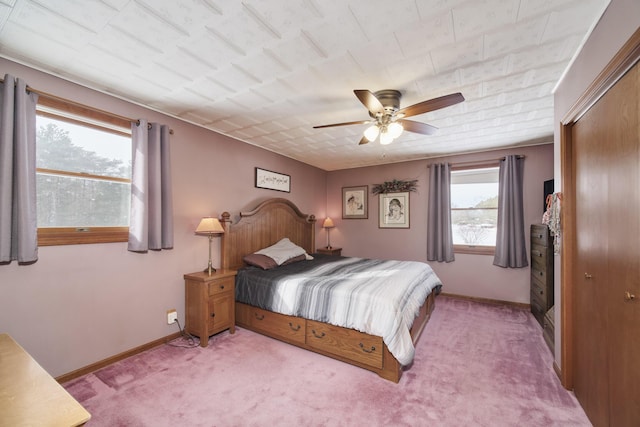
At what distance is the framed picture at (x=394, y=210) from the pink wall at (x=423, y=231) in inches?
4.1

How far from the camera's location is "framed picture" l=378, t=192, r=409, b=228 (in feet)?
17.0

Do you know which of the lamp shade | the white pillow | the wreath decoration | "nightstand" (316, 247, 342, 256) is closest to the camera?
the lamp shade

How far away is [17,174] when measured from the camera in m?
1.98

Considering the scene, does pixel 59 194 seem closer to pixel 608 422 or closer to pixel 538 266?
pixel 608 422

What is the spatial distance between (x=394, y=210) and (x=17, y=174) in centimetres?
492

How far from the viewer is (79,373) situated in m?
2.35

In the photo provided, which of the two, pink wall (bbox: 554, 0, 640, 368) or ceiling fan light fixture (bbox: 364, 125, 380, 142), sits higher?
pink wall (bbox: 554, 0, 640, 368)

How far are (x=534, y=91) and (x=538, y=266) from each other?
7.83 feet

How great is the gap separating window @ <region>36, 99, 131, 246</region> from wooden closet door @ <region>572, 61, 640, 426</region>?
3.70 meters

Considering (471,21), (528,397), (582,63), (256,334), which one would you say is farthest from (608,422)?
(256,334)

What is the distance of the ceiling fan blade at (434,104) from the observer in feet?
6.56

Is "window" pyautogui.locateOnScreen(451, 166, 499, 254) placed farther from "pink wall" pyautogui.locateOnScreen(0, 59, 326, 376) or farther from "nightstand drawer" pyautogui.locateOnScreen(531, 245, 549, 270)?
"pink wall" pyautogui.locateOnScreen(0, 59, 326, 376)

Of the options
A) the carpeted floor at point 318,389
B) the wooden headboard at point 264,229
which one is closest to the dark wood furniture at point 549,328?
the carpeted floor at point 318,389

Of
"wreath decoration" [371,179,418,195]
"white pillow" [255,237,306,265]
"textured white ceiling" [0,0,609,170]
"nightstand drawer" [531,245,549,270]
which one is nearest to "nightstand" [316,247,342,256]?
"white pillow" [255,237,306,265]
